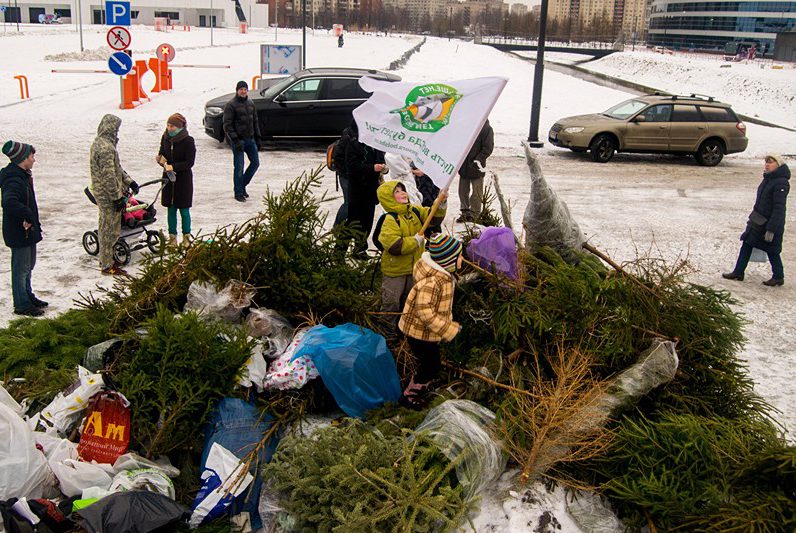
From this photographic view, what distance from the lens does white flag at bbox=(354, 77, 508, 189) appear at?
510 cm

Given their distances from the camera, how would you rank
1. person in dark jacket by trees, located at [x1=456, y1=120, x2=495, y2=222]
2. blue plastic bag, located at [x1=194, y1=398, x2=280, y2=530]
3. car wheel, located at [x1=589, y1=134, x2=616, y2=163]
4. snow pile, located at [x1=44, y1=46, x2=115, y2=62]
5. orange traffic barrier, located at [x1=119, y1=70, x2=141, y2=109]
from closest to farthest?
blue plastic bag, located at [x1=194, y1=398, x2=280, y2=530] < person in dark jacket by trees, located at [x1=456, y1=120, x2=495, y2=222] < car wheel, located at [x1=589, y1=134, x2=616, y2=163] < orange traffic barrier, located at [x1=119, y1=70, x2=141, y2=109] < snow pile, located at [x1=44, y1=46, x2=115, y2=62]

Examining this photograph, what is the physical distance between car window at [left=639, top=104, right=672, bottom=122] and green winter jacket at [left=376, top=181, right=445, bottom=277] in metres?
12.5

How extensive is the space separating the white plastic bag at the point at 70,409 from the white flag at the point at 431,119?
2682mm

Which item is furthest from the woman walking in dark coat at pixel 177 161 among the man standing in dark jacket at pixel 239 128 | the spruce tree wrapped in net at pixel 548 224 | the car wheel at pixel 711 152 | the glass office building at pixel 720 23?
the glass office building at pixel 720 23

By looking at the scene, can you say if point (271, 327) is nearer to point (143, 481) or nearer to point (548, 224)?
Answer: point (143, 481)

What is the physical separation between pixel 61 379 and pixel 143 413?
1.07 meters

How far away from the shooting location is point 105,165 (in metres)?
7.76

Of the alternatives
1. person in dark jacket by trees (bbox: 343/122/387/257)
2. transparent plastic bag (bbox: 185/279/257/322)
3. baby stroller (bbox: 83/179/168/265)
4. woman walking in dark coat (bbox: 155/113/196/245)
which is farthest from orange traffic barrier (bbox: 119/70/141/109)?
transparent plastic bag (bbox: 185/279/257/322)

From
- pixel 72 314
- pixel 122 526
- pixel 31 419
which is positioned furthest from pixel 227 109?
pixel 122 526

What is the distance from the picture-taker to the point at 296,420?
178 inches

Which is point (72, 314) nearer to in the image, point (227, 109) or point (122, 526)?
point (122, 526)

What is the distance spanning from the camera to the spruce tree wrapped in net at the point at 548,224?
5617mm

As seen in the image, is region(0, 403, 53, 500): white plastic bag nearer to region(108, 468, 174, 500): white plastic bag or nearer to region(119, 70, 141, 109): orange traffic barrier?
region(108, 468, 174, 500): white plastic bag

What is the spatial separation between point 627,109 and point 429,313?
14.0 meters
